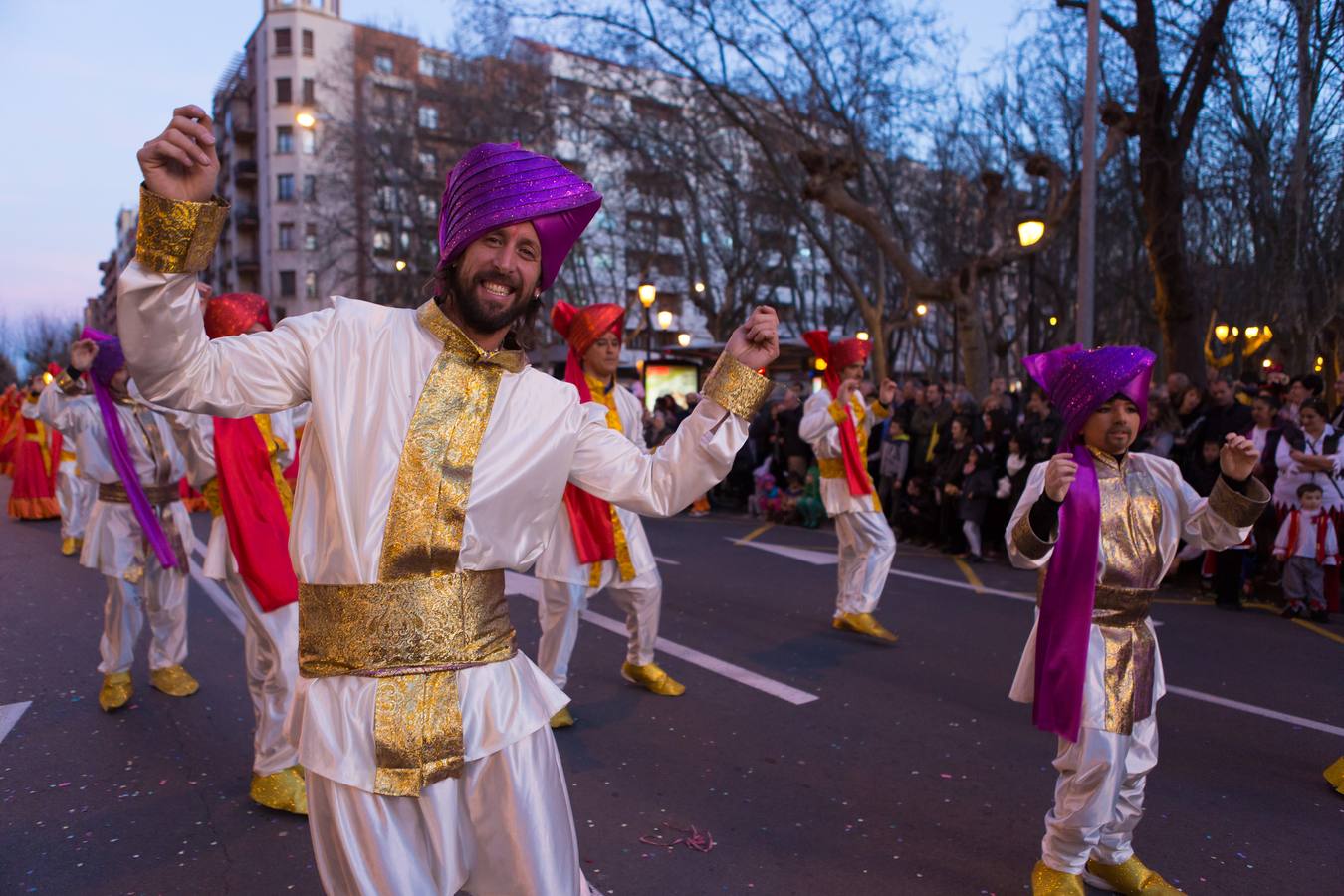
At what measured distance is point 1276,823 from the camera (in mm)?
4023

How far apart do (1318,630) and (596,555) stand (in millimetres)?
5871

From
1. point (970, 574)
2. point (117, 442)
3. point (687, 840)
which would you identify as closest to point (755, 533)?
point (970, 574)

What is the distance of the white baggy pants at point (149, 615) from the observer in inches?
221

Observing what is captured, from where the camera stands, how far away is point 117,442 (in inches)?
213

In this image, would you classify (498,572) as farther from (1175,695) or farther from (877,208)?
(877,208)

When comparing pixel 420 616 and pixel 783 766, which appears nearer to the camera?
pixel 420 616

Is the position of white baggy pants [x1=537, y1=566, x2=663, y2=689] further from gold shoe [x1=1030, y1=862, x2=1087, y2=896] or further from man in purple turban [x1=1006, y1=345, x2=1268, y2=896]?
gold shoe [x1=1030, y1=862, x2=1087, y2=896]

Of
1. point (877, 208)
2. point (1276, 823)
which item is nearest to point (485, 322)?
point (1276, 823)

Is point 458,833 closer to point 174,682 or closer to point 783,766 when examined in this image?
point 783,766

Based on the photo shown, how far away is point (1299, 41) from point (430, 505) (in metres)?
13.0

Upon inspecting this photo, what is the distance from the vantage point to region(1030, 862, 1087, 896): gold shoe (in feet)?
10.7

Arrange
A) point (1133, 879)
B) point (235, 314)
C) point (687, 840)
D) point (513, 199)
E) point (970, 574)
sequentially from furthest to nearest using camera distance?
point (970, 574)
point (235, 314)
point (687, 840)
point (1133, 879)
point (513, 199)

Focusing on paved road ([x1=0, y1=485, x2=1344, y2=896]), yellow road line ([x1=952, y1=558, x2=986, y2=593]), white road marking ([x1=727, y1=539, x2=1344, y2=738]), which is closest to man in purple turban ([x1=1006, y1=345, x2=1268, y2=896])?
paved road ([x1=0, y1=485, x2=1344, y2=896])

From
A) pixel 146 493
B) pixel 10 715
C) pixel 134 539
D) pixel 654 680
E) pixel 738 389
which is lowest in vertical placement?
pixel 10 715
